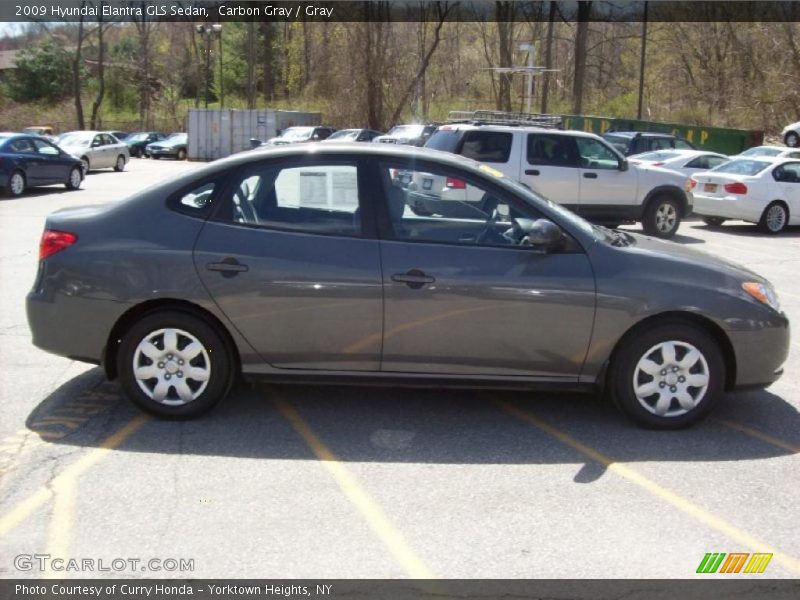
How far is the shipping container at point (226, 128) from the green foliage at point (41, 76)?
27.5m

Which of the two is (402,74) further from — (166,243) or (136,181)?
(166,243)

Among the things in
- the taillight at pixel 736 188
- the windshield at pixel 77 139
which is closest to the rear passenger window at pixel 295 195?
the taillight at pixel 736 188

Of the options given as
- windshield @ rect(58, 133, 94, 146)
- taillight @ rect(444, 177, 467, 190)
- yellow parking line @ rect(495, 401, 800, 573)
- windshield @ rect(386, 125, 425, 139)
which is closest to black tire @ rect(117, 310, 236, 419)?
taillight @ rect(444, 177, 467, 190)

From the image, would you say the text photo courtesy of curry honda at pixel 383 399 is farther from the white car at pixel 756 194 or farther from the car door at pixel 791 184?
the car door at pixel 791 184

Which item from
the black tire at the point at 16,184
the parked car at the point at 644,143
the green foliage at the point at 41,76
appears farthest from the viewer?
the green foliage at the point at 41,76

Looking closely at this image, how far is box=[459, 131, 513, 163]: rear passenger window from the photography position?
1323 centimetres

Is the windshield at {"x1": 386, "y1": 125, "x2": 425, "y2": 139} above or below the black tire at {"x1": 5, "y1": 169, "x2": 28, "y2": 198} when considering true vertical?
above

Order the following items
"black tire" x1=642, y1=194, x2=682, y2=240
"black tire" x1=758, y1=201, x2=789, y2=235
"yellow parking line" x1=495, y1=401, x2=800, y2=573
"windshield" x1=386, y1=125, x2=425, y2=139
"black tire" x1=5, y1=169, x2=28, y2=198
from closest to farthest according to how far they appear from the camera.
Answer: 1. "yellow parking line" x1=495, y1=401, x2=800, y2=573
2. "black tire" x1=642, y1=194, x2=682, y2=240
3. "black tire" x1=758, y1=201, x2=789, y2=235
4. "black tire" x1=5, y1=169, x2=28, y2=198
5. "windshield" x1=386, y1=125, x2=425, y2=139

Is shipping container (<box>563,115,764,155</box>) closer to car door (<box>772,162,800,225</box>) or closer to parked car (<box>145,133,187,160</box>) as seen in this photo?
car door (<box>772,162,800,225</box>)

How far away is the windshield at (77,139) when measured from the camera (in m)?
29.7

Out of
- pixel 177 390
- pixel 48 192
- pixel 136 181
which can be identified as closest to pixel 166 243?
pixel 177 390

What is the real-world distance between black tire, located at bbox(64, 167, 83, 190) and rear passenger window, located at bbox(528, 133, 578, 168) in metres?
13.4

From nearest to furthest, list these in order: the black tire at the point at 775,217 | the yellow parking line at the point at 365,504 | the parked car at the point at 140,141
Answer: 1. the yellow parking line at the point at 365,504
2. the black tire at the point at 775,217
3. the parked car at the point at 140,141

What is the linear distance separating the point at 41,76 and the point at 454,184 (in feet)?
218
